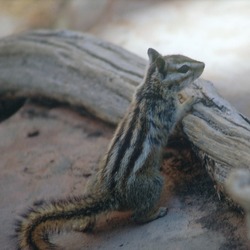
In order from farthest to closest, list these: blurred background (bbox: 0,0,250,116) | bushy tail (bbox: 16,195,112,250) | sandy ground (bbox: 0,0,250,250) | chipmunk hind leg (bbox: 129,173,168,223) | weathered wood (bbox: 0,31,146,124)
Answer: blurred background (bbox: 0,0,250,116) → weathered wood (bbox: 0,31,146,124) → chipmunk hind leg (bbox: 129,173,168,223) → sandy ground (bbox: 0,0,250,250) → bushy tail (bbox: 16,195,112,250)

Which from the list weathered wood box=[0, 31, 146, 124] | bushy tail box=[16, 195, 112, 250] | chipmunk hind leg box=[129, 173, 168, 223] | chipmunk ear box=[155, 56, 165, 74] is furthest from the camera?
weathered wood box=[0, 31, 146, 124]

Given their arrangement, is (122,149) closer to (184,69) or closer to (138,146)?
(138,146)

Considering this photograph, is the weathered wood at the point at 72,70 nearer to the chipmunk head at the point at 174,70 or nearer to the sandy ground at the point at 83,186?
the sandy ground at the point at 83,186

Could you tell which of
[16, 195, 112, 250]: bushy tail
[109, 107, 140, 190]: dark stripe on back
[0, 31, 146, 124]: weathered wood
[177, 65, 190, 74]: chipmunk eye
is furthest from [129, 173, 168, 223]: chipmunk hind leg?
[0, 31, 146, 124]: weathered wood

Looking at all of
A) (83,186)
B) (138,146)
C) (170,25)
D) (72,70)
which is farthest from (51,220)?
(170,25)

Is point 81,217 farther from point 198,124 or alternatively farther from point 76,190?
point 198,124

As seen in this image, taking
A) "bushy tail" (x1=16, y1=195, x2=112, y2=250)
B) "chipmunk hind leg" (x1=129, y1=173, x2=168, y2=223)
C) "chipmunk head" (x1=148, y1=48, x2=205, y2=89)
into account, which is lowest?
"bushy tail" (x1=16, y1=195, x2=112, y2=250)

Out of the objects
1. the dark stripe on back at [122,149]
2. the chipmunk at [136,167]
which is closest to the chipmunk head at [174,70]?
the chipmunk at [136,167]

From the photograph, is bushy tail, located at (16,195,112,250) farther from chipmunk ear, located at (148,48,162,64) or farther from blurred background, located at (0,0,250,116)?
blurred background, located at (0,0,250,116)
